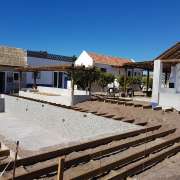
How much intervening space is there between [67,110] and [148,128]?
17.7 feet

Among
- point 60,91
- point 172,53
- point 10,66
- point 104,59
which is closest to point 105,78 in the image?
point 60,91

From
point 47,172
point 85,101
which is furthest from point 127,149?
point 85,101

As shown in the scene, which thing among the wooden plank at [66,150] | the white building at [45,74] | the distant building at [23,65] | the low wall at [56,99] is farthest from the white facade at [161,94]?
the white building at [45,74]

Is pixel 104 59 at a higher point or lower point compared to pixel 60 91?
higher

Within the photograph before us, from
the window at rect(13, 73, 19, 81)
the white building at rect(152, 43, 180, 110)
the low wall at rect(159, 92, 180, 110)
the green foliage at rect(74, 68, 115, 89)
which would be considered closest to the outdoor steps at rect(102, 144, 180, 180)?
the low wall at rect(159, 92, 180, 110)

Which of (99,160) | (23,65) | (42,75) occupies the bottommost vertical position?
(99,160)

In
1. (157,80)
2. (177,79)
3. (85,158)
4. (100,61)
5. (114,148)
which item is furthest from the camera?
(100,61)

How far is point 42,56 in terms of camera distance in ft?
107

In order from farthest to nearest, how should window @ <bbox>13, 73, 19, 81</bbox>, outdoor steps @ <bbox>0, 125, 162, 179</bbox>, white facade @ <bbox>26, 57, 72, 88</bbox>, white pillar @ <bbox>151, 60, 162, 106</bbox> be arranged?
white facade @ <bbox>26, 57, 72, 88</bbox>
window @ <bbox>13, 73, 19, 81</bbox>
white pillar @ <bbox>151, 60, 162, 106</bbox>
outdoor steps @ <bbox>0, 125, 162, 179</bbox>

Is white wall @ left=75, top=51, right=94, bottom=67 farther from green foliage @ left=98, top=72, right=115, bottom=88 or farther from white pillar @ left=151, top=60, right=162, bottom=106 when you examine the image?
white pillar @ left=151, top=60, right=162, bottom=106

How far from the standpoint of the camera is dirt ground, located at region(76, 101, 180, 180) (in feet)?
21.1

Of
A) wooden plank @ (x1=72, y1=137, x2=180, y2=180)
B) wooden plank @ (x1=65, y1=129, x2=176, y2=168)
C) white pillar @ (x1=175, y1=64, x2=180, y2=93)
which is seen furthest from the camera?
white pillar @ (x1=175, y1=64, x2=180, y2=93)

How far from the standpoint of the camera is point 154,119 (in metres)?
12.5

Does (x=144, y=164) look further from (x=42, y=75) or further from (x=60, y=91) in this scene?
(x=42, y=75)
